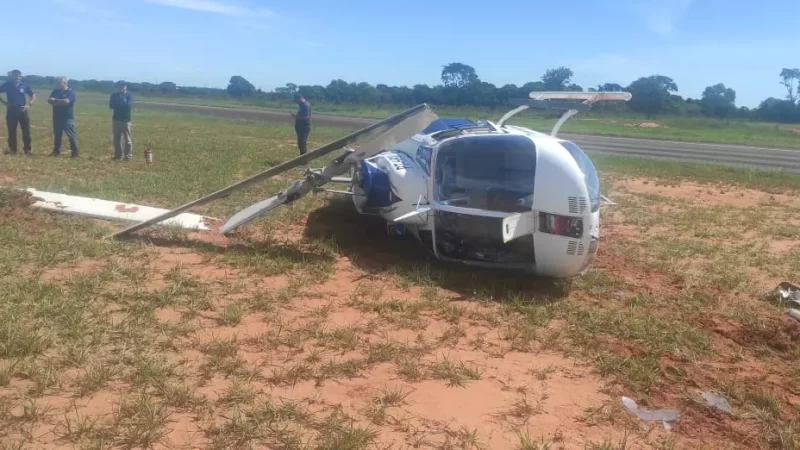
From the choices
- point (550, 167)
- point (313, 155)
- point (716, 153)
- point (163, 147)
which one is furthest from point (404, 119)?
point (716, 153)

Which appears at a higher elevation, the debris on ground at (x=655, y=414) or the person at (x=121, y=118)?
the person at (x=121, y=118)

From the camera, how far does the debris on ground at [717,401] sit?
4512mm

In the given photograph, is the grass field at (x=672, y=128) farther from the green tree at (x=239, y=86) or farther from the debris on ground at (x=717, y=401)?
the green tree at (x=239, y=86)

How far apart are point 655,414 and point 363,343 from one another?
2250 mm

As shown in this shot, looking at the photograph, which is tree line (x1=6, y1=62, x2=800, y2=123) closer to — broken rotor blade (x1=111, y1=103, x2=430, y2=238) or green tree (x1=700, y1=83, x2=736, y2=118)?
green tree (x1=700, y1=83, x2=736, y2=118)

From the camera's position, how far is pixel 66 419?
148 inches

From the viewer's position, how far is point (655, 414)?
439 cm

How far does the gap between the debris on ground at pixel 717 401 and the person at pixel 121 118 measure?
13.4 metres

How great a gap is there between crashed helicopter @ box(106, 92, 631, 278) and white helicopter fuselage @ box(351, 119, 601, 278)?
0.4 inches

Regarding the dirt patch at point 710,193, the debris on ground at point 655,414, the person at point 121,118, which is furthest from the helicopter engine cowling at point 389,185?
the person at point 121,118

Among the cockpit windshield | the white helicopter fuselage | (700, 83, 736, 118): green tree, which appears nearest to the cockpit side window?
the white helicopter fuselage

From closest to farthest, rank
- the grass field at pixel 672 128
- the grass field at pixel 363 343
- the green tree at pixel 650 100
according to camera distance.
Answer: the grass field at pixel 363 343 < the grass field at pixel 672 128 < the green tree at pixel 650 100

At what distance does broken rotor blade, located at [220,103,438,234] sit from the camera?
8.40m

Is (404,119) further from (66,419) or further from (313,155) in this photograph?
(66,419)
